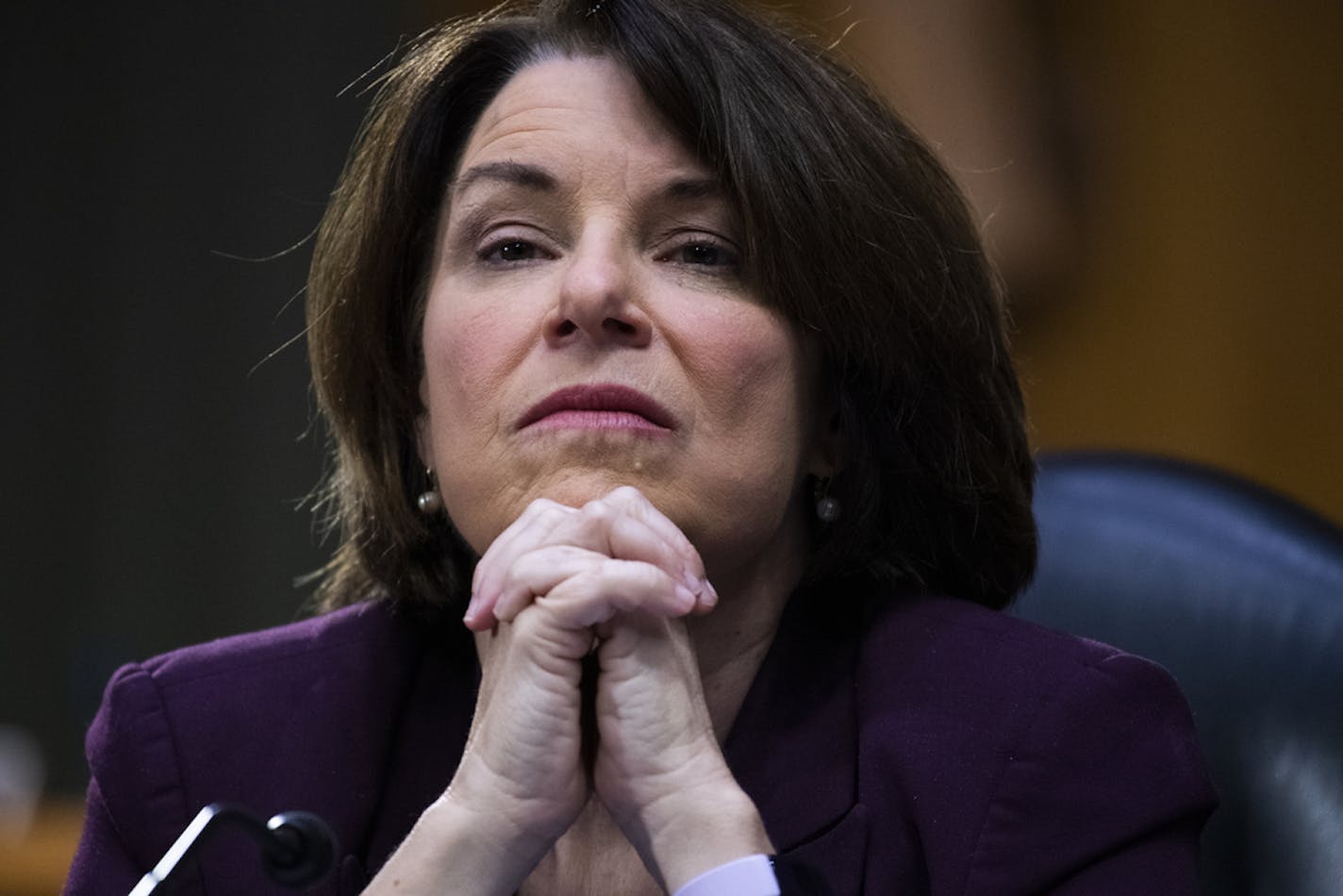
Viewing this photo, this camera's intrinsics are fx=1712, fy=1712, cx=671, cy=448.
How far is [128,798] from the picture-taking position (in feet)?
5.45

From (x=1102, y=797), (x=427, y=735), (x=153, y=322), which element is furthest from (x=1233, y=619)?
(x=153, y=322)

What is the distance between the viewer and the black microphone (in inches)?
45.5

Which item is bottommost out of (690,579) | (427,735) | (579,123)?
(427,735)

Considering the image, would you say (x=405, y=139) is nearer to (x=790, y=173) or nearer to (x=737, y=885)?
(x=790, y=173)

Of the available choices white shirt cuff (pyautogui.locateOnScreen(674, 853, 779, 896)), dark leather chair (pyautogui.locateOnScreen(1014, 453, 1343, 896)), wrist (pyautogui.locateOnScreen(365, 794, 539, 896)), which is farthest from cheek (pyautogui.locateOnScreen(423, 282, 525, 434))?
dark leather chair (pyautogui.locateOnScreen(1014, 453, 1343, 896))

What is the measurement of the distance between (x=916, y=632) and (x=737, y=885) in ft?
1.33

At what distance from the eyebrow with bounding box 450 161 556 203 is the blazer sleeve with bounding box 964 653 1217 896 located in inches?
26.2

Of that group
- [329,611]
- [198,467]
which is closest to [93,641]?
[198,467]

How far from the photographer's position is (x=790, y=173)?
5.31 feet

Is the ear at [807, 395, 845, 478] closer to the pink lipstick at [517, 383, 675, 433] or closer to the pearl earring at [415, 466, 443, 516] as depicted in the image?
the pink lipstick at [517, 383, 675, 433]

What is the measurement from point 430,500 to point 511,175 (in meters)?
0.39

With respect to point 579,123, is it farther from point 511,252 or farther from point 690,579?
point 690,579

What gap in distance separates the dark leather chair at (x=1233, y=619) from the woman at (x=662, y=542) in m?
0.13

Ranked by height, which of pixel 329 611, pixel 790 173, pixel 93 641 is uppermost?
pixel 790 173
